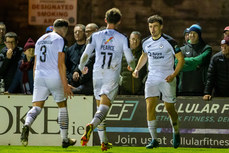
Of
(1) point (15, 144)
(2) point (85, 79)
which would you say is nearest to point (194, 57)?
(2) point (85, 79)

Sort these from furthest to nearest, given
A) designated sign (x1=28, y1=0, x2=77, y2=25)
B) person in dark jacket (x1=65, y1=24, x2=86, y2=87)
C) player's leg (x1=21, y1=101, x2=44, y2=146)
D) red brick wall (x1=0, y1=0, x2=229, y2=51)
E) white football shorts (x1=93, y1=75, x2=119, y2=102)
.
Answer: designated sign (x1=28, y1=0, x2=77, y2=25) → red brick wall (x1=0, y1=0, x2=229, y2=51) → person in dark jacket (x1=65, y1=24, x2=86, y2=87) → white football shorts (x1=93, y1=75, x2=119, y2=102) → player's leg (x1=21, y1=101, x2=44, y2=146)

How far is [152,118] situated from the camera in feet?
35.0

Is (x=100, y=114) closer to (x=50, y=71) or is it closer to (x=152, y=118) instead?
(x=50, y=71)

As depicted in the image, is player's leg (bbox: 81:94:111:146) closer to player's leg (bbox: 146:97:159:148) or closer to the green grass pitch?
the green grass pitch

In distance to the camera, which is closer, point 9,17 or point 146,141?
point 146,141

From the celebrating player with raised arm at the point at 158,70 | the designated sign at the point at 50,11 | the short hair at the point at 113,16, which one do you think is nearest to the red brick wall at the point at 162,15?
the designated sign at the point at 50,11

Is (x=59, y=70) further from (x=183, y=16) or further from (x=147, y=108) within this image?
(x=183, y=16)

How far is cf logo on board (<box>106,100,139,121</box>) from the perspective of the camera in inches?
454

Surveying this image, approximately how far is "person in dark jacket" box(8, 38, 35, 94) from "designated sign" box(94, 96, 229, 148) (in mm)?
1496

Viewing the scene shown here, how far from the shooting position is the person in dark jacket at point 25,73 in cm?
1159

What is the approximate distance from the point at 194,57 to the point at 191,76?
13.0 inches

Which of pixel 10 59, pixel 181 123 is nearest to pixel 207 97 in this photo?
pixel 181 123

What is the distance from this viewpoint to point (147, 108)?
10.7 meters

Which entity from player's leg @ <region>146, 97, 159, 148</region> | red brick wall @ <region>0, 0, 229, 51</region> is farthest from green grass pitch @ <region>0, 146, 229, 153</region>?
red brick wall @ <region>0, 0, 229, 51</region>
